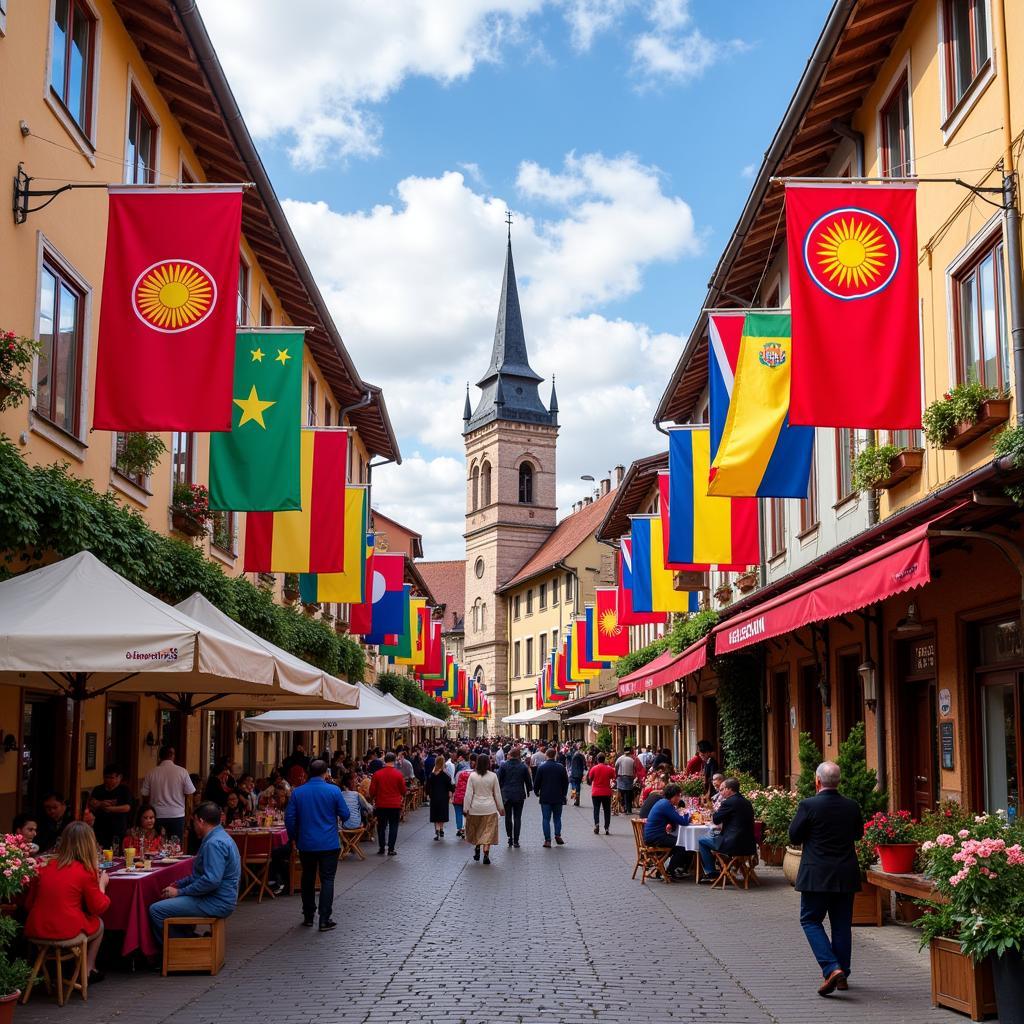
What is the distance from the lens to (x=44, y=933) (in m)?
9.30

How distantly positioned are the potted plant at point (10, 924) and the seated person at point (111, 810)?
5.07m

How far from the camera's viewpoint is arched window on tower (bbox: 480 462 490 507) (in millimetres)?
104438

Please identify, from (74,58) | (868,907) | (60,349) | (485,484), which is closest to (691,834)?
(868,907)

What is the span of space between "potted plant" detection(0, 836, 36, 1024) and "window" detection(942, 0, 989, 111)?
432 inches

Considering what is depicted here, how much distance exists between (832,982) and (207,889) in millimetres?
4909

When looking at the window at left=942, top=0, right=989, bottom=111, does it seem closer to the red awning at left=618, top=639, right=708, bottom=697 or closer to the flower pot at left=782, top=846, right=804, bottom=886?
the flower pot at left=782, top=846, right=804, bottom=886

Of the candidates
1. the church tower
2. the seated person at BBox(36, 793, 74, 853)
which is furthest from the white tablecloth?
the church tower

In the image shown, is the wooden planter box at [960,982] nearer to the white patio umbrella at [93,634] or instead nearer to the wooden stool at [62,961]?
the white patio umbrella at [93,634]

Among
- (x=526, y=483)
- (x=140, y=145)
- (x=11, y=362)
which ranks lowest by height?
(x=11, y=362)

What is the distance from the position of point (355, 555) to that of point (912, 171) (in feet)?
34.1

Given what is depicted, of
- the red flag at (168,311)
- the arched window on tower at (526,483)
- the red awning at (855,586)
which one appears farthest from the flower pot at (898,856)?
the arched window on tower at (526,483)

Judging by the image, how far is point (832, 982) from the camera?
923cm

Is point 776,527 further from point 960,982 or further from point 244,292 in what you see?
point 960,982

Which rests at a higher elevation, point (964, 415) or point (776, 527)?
point (776, 527)
